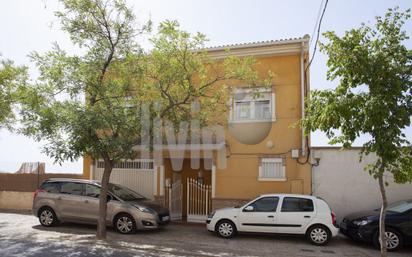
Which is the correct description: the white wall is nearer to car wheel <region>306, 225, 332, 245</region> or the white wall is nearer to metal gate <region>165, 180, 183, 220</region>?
car wheel <region>306, 225, 332, 245</region>

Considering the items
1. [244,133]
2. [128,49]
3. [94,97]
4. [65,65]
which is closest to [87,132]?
[94,97]

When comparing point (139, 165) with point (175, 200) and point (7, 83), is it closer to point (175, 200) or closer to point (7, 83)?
point (175, 200)

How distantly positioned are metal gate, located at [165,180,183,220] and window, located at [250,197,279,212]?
170 inches

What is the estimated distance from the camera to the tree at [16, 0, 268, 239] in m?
8.88

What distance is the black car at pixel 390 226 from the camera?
30.1 ft

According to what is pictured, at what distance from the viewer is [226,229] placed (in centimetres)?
1052

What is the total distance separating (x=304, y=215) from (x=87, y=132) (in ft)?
20.0

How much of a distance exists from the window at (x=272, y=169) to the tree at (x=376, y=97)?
561 cm

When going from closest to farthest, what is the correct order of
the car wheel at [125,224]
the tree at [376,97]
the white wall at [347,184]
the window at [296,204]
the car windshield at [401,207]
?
1. the tree at [376,97]
2. the car windshield at [401,207]
3. the window at [296,204]
4. the car wheel at [125,224]
5. the white wall at [347,184]

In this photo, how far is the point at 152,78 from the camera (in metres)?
10.0

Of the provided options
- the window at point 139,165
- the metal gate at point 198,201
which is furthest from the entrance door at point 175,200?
the window at point 139,165

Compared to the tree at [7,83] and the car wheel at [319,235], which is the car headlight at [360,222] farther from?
the tree at [7,83]

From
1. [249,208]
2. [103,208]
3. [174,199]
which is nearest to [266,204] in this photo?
[249,208]

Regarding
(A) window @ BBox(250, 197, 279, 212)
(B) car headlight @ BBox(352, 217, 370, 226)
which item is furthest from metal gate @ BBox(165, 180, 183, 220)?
(B) car headlight @ BBox(352, 217, 370, 226)
